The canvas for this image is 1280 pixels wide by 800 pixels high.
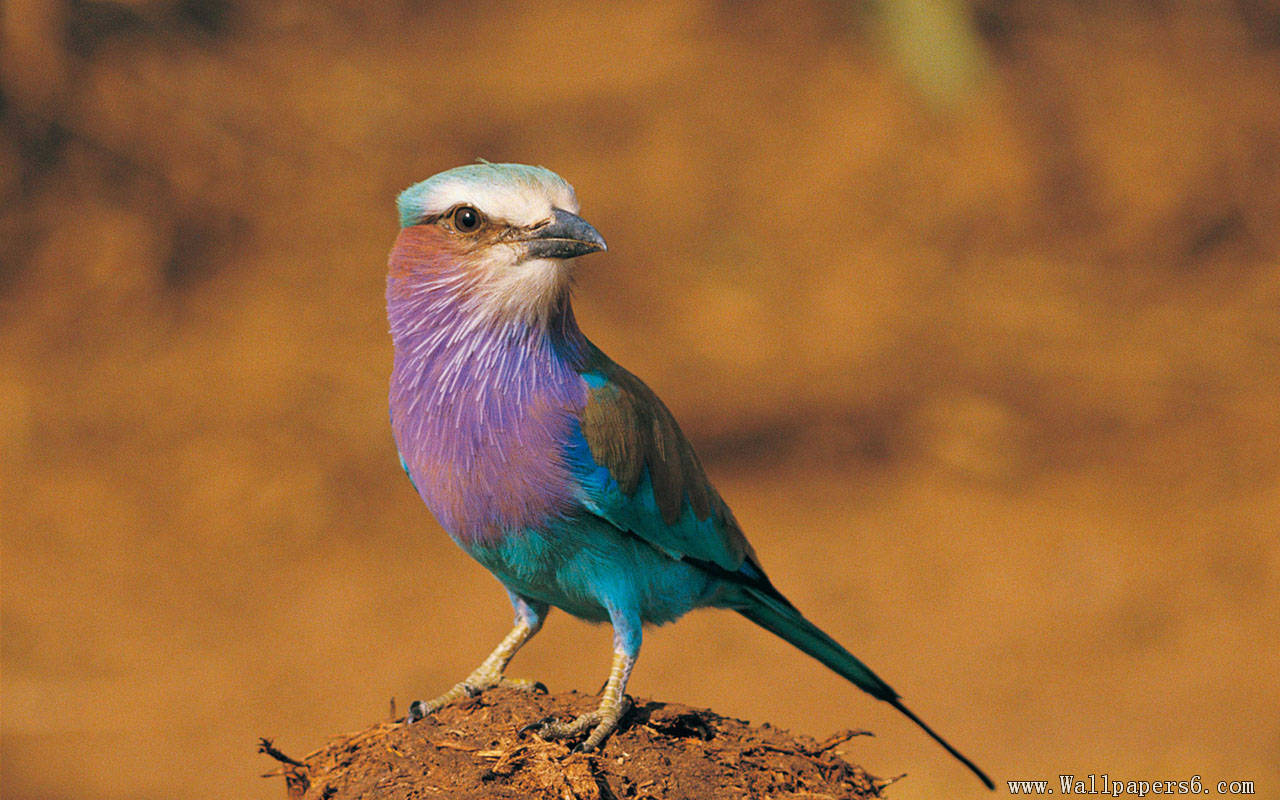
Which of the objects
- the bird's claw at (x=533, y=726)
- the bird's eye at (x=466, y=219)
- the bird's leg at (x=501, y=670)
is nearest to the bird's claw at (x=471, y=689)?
the bird's leg at (x=501, y=670)

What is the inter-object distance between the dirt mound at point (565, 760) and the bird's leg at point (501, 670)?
123 millimetres

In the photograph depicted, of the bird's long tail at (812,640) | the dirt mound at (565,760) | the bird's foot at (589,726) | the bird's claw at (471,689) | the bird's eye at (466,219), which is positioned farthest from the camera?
the bird's long tail at (812,640)

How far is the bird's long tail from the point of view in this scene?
3473mm

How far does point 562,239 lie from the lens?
2.86 m

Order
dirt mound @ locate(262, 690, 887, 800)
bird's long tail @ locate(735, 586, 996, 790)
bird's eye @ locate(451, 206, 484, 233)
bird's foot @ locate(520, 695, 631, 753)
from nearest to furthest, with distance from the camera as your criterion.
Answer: dirt mound @ locate(262, 690, 887, 800) < bird's foot @ locate(520, 695, 631, 753) < bird's eye @ locate(451, 206, 484, 233) < bird's long tail @ locate(735, 586, 996, 790)

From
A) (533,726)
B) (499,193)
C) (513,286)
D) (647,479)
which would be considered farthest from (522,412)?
(533,726)

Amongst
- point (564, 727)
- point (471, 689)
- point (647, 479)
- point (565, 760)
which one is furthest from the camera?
point (471, 689)

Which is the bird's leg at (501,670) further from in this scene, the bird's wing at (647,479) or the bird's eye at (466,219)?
the bird's eye at (466,219)

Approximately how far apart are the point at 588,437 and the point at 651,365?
4.67 meters

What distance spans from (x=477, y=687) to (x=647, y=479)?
838mm

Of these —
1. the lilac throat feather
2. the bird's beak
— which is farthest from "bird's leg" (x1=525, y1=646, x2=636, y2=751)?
the bird's beak

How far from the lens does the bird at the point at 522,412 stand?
114 inches

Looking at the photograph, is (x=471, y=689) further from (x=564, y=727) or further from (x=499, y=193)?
(x=499, y=193)

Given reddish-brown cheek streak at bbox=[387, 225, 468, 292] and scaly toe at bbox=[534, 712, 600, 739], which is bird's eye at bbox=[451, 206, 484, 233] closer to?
reddish-brown cheek streak at bbox=[387, 225, 468, 292]
